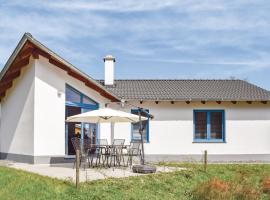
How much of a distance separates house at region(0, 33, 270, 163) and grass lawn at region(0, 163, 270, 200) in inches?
122

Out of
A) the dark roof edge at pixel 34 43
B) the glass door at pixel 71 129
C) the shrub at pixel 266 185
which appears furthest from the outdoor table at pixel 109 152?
the shrub at pixel 266 185

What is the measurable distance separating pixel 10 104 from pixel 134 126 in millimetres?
6223

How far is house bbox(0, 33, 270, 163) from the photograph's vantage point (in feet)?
55.6

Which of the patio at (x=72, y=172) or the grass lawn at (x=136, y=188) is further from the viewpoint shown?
the patio at (x=72, y=172)

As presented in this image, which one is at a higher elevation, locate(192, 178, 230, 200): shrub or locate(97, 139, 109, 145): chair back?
locate(97, 139, 109, 145): chair back

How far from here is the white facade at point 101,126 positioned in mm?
16891

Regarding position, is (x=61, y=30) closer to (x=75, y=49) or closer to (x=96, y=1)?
(x=96, y=1)

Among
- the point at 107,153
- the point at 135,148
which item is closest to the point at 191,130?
the point at 135,148

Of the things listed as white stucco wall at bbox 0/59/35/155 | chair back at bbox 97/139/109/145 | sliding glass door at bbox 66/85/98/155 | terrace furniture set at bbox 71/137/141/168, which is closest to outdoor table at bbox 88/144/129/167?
terrace furniture set at bbox 71/137/141/168

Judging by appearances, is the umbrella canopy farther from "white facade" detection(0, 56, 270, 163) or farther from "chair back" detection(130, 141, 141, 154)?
"white facade" detection(0, 56, 270, 163)

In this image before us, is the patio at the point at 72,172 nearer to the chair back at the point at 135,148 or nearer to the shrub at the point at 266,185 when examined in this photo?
the chair back at the point at 135,148

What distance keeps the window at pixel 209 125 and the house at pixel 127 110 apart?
0.05m

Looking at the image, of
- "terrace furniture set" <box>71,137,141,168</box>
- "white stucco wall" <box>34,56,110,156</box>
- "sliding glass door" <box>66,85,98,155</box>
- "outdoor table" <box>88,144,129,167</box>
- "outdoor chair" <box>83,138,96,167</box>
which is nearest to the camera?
"outdoor chair" <box>83,138,96,167</box>

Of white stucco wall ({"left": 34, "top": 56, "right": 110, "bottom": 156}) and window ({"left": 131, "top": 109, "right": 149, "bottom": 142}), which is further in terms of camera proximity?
window ({"left": 131, "top": 109, "right": 149, "bottom": 142})
